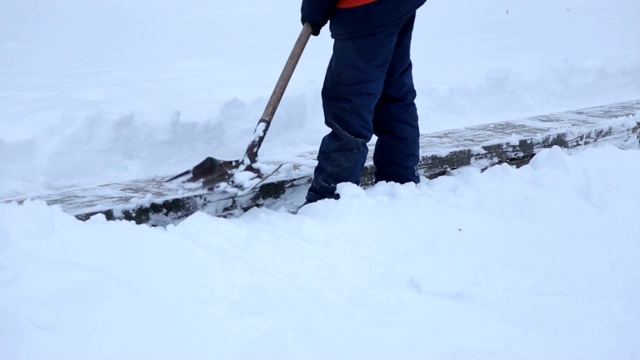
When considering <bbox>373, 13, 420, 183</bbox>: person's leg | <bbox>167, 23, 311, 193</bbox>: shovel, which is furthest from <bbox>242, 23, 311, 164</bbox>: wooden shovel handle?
<bbox>373, 13, 420, 183</bbox>: person's leg

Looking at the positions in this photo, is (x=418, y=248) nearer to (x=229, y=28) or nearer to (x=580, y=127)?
(x=580, y=127)

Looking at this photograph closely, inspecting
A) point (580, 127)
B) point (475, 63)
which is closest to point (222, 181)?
point (580, 127)

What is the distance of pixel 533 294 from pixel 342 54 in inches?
41.7

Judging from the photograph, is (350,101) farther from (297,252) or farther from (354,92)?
(297,252)

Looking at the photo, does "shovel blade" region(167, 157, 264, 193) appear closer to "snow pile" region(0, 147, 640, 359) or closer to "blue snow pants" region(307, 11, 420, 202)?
"snow pile" region(0, 147, 640, 359)

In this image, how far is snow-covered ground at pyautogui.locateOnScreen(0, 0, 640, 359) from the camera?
4.99 ft

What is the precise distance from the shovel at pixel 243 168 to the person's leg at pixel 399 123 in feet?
1.29

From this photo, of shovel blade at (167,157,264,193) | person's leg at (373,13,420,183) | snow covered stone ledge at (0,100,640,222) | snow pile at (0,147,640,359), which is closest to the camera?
snow pile at (0,147,640,359)

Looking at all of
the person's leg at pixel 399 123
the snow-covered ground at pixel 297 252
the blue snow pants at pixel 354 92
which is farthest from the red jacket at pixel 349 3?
the snow-covered ground at pixel 297 252

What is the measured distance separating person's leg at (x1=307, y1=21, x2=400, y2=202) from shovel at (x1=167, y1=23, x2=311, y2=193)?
0.52 ft

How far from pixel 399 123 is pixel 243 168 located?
0.65 metres

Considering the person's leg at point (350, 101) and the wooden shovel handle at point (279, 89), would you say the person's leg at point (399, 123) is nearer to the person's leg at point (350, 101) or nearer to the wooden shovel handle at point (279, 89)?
the person's leg at point (350, 101)

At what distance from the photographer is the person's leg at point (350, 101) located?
97.0 inches

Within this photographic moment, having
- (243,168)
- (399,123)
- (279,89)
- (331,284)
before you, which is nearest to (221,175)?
(243,168)
